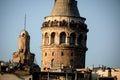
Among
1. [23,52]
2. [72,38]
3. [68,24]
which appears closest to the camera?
[23,52]

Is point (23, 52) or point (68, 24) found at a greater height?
point (68, 24)

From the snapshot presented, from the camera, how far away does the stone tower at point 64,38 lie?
121 meters

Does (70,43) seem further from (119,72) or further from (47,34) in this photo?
(119,72)

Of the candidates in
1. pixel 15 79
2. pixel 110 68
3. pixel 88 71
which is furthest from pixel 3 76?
pixel 110 68

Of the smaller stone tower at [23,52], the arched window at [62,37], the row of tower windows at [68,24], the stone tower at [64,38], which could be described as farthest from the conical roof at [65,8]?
the smaller stone tower at [23,52]

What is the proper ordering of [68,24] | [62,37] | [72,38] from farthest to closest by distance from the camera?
[72,38], [62,37], [68,24]

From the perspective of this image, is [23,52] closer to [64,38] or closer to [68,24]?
[64,38]

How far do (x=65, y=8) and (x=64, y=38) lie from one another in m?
5.24

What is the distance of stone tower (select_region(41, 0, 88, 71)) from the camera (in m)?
121

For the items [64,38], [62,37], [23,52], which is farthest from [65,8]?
[23,52]

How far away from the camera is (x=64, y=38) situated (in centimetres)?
12169

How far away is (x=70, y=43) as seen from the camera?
121 metres

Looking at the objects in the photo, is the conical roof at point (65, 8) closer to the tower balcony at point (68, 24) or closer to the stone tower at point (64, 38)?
the stone tower at point (64, 38)

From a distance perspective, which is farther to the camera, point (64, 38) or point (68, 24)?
point (64, 38)
